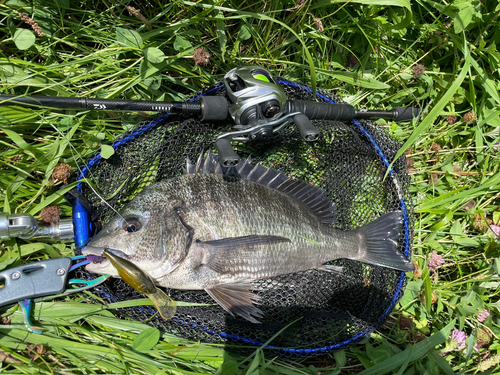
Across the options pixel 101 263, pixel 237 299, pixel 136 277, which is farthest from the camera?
pixel 237 299

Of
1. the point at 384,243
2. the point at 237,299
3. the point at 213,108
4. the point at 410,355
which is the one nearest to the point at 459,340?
the point at 410,355

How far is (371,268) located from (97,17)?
9.83ft

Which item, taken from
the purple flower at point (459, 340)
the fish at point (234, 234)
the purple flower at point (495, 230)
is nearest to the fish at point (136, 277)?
the fish at point (234, 234)

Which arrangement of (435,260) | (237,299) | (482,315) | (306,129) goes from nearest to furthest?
(306,129) → (237,299) → (482,315) → (435,260)

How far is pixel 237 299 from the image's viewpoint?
7.29 feet

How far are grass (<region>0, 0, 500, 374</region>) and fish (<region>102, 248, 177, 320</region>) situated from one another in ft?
1.13

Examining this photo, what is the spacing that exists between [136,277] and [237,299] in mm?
717

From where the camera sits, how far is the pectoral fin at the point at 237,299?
2174 mm

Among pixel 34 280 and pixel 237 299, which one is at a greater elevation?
pixel 34 280

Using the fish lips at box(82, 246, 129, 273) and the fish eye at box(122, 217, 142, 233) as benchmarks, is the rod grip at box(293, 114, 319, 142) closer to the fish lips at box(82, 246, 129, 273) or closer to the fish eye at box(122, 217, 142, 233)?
the fish eye at box(122, 217, 142, 233)

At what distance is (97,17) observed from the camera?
8.32ft

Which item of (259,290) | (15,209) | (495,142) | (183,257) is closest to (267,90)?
(183,257)

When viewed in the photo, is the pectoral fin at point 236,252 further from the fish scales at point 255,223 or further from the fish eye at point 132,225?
the fish eye at point 132,225

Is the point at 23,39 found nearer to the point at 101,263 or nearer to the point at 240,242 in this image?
the point at 101,263
